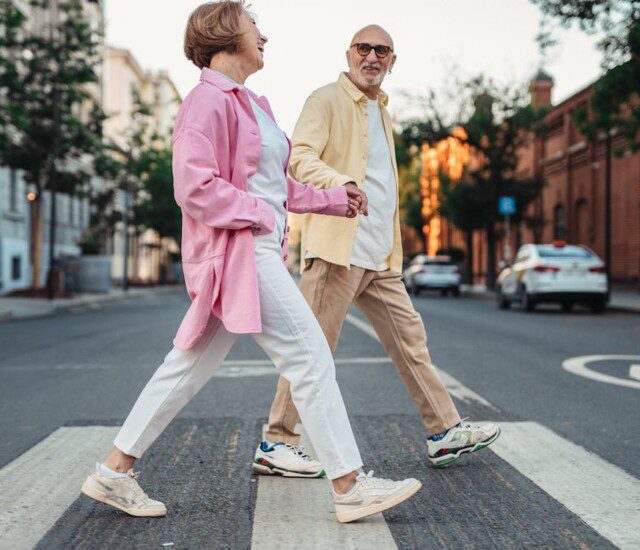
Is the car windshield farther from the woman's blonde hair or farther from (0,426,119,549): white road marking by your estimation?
the woman's blonde hair

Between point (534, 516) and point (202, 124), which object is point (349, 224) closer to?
point (202, 124)

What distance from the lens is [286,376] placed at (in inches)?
122

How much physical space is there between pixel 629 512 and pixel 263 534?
4.37ft

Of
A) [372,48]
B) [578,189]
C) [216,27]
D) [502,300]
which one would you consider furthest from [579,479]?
[578,189]

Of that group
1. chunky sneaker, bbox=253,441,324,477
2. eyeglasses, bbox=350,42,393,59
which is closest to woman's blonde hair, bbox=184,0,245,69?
eyeglasses, bbox=350,42,393,59

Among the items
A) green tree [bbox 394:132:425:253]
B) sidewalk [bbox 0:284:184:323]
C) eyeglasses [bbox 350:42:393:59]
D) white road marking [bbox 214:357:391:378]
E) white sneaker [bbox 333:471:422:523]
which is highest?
green tree [bbox 394:132:425:253]

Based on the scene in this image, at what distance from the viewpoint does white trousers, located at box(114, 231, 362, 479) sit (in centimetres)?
302

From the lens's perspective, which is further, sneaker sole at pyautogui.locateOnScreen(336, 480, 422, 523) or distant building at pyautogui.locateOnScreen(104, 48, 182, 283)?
distant building at pyautogui.locateOnScreen(104, 48, 182, 283)

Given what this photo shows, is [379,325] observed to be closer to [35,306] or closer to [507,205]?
[35,306]

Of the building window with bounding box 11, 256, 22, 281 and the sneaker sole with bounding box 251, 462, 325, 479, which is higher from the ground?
the building window with bounding box 11, 256, 22, 281

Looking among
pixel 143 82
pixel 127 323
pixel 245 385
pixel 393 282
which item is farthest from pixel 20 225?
pixel 143 82

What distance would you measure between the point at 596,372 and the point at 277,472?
Answer: 4.67 meters

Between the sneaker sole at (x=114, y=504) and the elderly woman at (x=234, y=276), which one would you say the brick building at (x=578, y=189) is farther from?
the sneaker sole at (x=114, y=504)

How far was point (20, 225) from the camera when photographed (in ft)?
107
